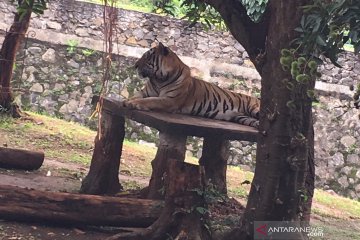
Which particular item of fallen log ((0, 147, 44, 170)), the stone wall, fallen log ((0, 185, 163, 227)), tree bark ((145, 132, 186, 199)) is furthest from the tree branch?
the stone wall

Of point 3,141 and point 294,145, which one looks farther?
point 3,141

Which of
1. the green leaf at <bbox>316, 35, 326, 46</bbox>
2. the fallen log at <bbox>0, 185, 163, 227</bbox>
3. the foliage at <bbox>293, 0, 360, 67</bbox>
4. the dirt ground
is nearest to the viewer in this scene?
the foliage at <bbox>293, 0, 360, 67</bbox>

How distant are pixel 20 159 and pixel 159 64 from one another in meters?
2.14

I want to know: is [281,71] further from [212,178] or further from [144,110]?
[212,178]

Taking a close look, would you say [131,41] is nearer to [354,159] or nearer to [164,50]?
[354,159]

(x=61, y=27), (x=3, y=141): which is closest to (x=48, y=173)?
(x=3, y=141)

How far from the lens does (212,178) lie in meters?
7.01

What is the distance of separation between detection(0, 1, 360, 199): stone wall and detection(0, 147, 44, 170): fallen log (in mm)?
4468

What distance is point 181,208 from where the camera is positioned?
443 cm

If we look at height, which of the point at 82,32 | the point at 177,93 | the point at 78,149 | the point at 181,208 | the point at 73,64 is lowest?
the point at 181,208

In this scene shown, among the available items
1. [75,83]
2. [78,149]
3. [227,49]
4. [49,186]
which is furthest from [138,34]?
[49,186]

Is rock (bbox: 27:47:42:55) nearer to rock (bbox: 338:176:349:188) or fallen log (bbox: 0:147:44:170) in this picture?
fallen log (bbox: 0:147:44:170)

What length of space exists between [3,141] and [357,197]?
686 centimetres

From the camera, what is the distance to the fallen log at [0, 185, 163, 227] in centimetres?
471
